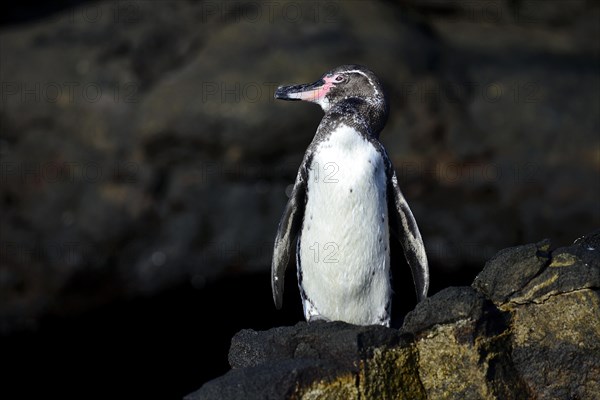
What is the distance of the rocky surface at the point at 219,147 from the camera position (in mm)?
10070

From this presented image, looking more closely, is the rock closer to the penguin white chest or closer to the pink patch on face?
the penguin white chest

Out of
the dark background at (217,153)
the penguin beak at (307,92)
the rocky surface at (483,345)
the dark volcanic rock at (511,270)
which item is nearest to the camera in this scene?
the rocky surface at (483,345)

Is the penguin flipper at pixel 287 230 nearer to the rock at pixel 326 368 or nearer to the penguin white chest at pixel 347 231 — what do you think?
the penguin white chest at pixel 347 231

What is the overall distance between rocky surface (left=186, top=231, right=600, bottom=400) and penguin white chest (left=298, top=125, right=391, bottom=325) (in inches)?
25.4

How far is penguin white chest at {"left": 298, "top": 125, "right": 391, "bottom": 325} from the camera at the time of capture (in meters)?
4.58

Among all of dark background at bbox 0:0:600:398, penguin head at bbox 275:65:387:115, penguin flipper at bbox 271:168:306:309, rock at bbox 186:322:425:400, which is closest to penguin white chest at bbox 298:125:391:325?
penguin flipper at bbox 271:168:306:309

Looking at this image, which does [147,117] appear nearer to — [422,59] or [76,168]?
[76,168]

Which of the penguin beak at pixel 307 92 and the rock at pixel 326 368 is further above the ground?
the penguin beak at pixel 307 92

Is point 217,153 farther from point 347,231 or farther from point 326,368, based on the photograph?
point 326,368

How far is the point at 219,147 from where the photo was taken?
33.4 feet

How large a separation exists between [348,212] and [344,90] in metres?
0.80

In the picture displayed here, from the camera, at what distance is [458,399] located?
3854 mm

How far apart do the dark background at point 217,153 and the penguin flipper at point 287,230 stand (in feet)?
14.5

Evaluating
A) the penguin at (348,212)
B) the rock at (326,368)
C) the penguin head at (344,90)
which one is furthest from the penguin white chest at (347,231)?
the rock at (326,368)
